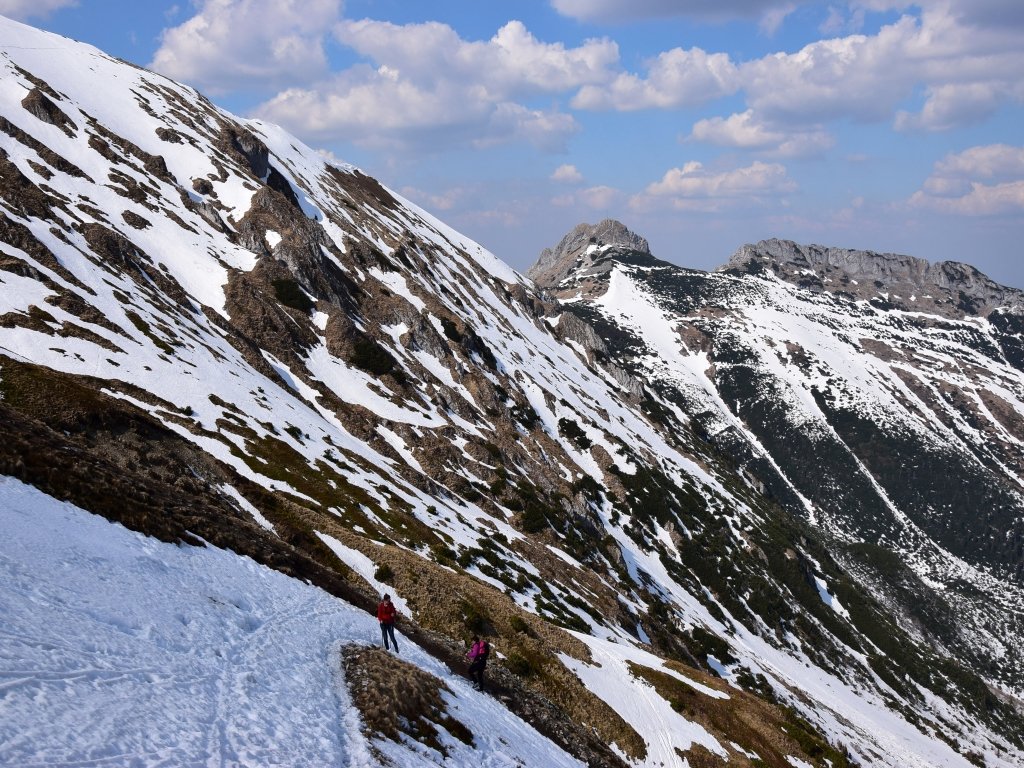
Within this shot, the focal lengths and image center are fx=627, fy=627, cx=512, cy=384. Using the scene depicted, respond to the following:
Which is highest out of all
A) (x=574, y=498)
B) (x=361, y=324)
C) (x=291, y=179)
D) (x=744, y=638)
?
(x=291, y=179)

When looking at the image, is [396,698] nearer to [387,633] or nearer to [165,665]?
[387,633]

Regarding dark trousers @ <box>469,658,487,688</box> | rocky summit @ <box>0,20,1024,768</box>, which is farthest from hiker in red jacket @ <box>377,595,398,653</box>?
dark trousers @ <box>469,658,487,688</box>

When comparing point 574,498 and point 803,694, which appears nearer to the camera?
point 803,694

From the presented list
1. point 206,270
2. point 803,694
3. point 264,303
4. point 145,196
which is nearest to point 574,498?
point 803,694

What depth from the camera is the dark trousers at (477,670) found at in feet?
94.4

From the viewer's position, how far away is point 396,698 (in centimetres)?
2141

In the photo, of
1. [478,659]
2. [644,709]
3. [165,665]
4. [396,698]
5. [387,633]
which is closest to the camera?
[165,665]

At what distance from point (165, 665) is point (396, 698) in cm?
759

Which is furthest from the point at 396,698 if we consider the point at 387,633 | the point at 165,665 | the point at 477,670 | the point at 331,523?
the point at 331,523

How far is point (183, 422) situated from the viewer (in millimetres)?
53469

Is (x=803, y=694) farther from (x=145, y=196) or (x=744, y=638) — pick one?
(x=145, y=196)

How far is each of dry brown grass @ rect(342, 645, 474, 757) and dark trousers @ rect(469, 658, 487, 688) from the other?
301 cm

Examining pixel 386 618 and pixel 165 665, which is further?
pixel 386 618

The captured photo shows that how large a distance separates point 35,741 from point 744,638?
12601 cm
